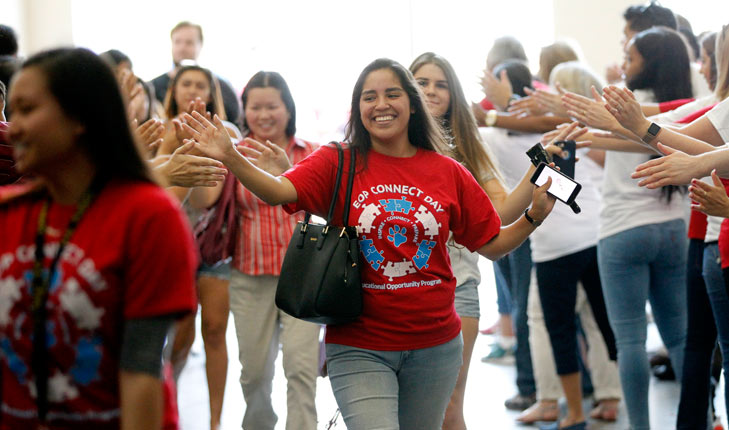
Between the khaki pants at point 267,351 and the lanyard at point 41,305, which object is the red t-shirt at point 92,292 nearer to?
the lanyard at point 41,305

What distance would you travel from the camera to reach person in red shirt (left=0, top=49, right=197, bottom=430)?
5.08 ft

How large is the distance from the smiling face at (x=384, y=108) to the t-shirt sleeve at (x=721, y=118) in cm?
105

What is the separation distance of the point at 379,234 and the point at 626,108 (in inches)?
39.3

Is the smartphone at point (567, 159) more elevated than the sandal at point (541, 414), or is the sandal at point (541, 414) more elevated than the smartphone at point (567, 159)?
the smartphone at point (567, 159)

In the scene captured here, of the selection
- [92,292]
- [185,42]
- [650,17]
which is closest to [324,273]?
[92,292]

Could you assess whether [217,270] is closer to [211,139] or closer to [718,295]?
[211,139]

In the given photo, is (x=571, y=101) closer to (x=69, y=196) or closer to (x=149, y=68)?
(x=69, y=196)

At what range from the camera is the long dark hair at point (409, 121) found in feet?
9.16

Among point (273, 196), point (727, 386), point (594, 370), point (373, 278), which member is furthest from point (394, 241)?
point (594, 370)

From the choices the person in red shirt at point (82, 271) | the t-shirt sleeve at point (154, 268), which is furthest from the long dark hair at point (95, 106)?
the t-shirt sleeve at point (154, 268)

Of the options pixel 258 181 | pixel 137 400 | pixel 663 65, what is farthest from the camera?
pixel 663 65

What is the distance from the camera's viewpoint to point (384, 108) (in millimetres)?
2756

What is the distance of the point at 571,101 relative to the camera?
3139 mm

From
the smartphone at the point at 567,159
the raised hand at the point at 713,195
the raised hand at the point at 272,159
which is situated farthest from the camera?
the smartphone at the point at 567,159
